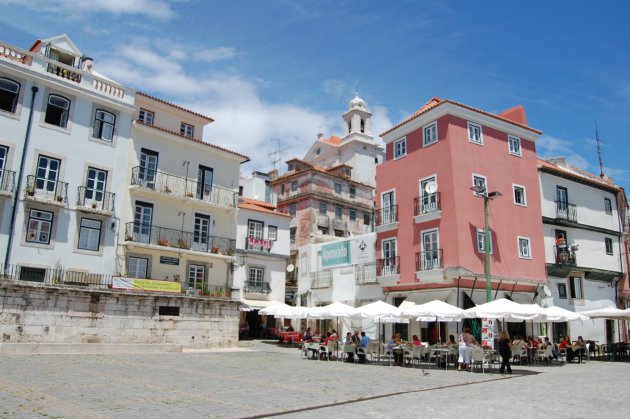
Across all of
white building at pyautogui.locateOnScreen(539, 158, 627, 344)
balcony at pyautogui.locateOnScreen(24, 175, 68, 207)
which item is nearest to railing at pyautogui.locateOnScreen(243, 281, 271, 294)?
balcony at pyautogui.locateOnScreen(24, 175, 68, 207)

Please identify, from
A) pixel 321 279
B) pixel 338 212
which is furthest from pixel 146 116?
pixel 338 212

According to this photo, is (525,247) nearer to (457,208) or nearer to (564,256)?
(564,256)

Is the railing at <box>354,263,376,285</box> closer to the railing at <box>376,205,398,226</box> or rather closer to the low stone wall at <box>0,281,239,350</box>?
the railing at <box>376,205,398,226</box>

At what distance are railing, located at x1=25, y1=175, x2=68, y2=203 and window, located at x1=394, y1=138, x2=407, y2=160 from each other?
19197 millimetres

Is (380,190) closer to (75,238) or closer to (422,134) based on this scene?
(422,134)

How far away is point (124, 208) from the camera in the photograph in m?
28.4

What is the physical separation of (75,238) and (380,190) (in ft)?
59.4

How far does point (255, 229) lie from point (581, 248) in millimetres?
23247

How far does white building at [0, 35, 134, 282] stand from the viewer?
24172 millimetres

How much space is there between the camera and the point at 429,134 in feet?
101

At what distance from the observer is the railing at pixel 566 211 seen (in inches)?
1303

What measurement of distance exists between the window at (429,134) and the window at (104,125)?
58.0ft

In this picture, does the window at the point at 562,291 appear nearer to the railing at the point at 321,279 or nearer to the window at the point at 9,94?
the railing at the point at 321,279

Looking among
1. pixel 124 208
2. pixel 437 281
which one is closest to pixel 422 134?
pixel 437 281
